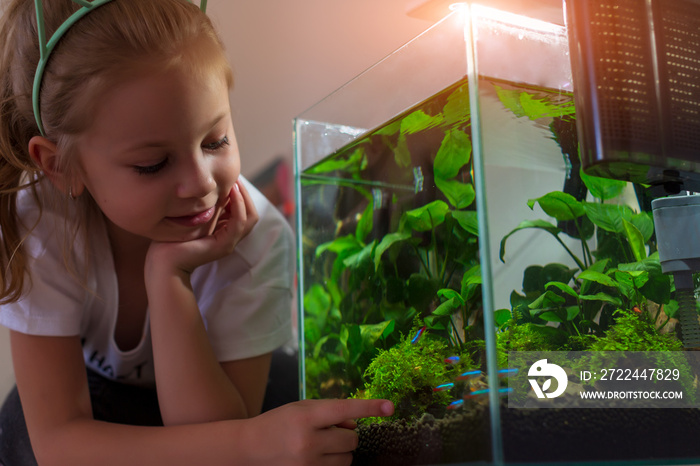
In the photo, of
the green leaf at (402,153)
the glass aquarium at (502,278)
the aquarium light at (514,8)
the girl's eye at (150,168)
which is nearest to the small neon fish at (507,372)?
the glass aquarium at (502,278)

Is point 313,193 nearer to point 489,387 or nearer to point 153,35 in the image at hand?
point 153,35

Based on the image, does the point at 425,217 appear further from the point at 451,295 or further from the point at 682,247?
the point at 682,247

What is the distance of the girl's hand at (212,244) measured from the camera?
94 cm

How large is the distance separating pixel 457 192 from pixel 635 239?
243 millimetres

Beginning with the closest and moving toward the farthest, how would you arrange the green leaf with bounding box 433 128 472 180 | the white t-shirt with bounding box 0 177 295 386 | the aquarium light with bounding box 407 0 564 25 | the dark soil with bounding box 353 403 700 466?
the dark soil with bounding box 353 403 700 466 → the green leaf with bounding box 433 128 472 180 → the aquarium light with bounding box 407 0 564 25 → the white t-shirt with bounding box 0 177 295 386

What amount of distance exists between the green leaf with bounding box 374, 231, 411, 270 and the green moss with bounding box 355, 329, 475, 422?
0.46 feet

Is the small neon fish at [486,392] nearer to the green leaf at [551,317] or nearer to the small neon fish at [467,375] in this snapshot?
the small neon fish at [467,375]

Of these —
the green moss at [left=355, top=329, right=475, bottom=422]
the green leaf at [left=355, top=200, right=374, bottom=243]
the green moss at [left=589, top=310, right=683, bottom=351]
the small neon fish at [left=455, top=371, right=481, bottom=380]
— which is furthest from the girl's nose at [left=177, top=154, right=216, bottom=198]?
the green moss at [left=589, top=310, right=683, bottom=351]

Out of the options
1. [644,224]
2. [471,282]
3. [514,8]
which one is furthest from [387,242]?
[514,8]

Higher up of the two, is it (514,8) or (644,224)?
(514,8)

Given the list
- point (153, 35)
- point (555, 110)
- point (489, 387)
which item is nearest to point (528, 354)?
point (489, 387)

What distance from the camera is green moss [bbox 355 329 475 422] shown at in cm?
65

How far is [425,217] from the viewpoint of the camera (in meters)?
0.77

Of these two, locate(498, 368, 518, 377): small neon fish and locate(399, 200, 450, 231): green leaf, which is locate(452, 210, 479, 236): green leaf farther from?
locate(498, 368, 518, 377): small neon fish
